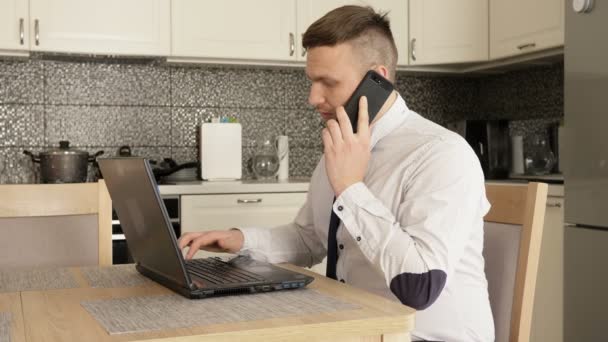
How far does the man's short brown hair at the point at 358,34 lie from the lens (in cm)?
158

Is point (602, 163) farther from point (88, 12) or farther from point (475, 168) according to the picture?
point (88, 12)

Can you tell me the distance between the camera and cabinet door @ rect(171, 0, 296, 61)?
3463 millimetres

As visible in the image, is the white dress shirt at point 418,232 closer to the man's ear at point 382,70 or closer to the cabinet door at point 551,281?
the man's ear at point 382,70

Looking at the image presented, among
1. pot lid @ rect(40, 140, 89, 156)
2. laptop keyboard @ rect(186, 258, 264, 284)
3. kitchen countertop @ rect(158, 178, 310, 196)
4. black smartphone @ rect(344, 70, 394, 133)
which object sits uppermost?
black smartphone @ rect(344, 70, 394, 133)

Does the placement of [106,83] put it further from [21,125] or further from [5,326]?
[5,326]

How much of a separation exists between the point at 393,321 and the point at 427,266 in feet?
0.71

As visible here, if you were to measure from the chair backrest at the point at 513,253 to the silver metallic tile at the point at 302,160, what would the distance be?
2.42 m

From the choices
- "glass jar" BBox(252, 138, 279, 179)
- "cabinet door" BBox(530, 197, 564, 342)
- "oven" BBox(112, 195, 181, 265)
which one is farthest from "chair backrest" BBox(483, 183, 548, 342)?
"glass jar" BBox(252, 138, 279, 179)

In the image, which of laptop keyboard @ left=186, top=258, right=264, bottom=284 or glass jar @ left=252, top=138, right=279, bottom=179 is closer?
laptop keyboard @ left=186, top=258, right=264, bottom=284

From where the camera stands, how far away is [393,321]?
104cm

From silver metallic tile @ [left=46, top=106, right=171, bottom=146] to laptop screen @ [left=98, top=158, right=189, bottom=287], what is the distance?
91.5 inches

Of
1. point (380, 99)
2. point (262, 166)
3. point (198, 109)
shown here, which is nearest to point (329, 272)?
point (380, 99)

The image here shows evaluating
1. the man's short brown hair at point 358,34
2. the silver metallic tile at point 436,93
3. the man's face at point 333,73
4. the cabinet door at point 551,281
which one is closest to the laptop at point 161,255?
the man's face at point 333,73

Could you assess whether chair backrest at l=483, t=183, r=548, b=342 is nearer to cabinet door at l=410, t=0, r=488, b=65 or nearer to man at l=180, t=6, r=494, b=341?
man at l=180, t=6, r=494, b=341
